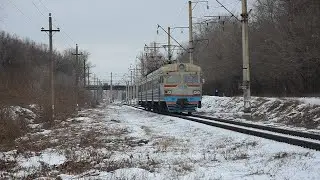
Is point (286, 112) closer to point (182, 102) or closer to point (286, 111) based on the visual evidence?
point (286, 111)

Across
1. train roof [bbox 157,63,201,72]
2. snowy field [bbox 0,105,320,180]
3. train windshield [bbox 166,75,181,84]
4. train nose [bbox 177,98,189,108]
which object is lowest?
snowy field [bbox 0,105,320,180]

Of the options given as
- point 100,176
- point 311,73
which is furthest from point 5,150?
point 311,73

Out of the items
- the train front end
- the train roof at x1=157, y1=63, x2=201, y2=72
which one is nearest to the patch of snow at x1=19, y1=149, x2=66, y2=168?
the train front end

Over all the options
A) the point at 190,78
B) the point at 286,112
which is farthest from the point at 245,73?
the point at 190,78

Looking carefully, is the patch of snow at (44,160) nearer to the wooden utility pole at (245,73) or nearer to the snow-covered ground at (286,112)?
the snow-covered ground at (286,112)

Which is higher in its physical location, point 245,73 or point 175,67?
point 175,67

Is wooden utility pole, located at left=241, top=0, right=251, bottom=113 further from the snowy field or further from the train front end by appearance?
the snowy field

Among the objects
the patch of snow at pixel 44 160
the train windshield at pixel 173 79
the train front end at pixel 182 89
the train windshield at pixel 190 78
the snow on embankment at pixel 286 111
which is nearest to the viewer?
the patch of snow at pixel 44 160

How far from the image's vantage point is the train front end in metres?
35.0

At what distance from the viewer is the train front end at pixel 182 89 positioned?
3497 centimetres

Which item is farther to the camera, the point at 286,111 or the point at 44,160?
the point at 286,111

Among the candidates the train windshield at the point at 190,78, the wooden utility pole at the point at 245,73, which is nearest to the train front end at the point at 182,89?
the train windshield at the point at 190,78

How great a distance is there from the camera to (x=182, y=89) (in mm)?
35375

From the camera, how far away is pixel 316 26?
36844mm
